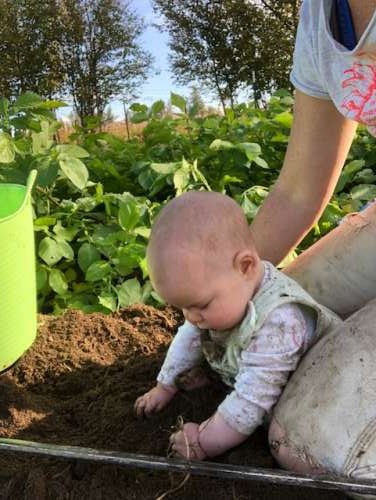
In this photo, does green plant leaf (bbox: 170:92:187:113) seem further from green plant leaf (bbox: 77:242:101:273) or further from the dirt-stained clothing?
the dirt-stained clothing

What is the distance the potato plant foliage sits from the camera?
220cm

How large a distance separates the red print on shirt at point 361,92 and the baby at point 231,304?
14.6 inches

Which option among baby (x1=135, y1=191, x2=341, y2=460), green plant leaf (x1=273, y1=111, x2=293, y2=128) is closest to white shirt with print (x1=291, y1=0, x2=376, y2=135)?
baby (x1=135, y1=191, x2=341, y2=460)

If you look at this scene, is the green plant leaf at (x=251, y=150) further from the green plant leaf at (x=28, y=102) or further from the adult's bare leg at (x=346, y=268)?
the adult's bare leg at (x=346, y=268)

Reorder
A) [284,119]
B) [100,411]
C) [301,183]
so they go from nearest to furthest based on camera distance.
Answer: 1. [100,411]
2. [301,183]
3. [284,119]

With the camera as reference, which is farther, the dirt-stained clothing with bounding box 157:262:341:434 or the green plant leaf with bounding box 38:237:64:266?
the green plant leaf with bounding box 38:237:64:266

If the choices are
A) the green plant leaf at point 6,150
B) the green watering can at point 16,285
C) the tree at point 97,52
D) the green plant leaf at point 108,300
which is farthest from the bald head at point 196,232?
the tree at point 97,52

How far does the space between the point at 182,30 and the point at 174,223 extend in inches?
232

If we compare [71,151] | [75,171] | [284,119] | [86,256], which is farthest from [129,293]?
[284,119]

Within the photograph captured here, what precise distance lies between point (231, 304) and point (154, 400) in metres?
0.33

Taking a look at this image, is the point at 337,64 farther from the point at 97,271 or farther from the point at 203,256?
the point at 97,271

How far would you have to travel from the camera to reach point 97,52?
6.29m

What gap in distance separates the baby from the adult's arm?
10.9 inches

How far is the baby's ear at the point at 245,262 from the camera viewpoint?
1.25 meters
